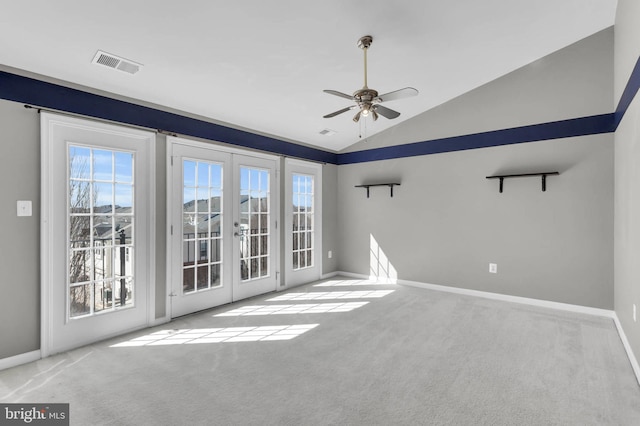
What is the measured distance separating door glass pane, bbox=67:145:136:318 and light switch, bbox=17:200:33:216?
0.88 ft

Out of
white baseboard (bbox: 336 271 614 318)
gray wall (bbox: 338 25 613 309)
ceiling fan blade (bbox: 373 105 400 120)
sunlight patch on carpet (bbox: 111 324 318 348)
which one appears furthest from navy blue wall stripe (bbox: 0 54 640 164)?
sunlight patch on carpet (bbox: 111 324 318 348)

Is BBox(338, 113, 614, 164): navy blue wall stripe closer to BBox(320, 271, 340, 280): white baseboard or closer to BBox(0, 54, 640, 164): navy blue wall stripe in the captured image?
BBox(0, 54, 640, 164): navy blue wall stripe

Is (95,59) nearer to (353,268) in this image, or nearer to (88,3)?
(88,3)

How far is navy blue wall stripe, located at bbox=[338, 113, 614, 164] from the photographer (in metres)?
3.82

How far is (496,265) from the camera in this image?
4477 millimetres

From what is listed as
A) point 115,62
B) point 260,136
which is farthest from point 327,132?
point 115,62

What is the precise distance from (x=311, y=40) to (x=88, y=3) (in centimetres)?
170

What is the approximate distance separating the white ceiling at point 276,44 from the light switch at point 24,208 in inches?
44.0

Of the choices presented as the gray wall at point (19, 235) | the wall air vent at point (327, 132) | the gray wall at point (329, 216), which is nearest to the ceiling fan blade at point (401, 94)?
the wall air vent at point (327, 132)

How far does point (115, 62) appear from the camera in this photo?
109 inches

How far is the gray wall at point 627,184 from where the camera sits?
2.46 metres

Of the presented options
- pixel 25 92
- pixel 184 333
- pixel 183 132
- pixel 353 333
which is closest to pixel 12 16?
pixel 25 92

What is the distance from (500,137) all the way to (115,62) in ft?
15.2

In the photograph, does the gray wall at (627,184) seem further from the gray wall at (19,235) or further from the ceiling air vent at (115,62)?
the gray wall at (19,235)
